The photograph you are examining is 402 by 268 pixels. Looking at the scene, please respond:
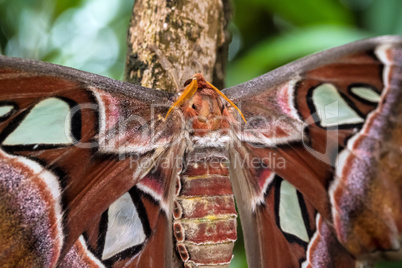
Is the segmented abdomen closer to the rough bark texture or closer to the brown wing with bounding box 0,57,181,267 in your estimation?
the brown wing with bounding box 0,57,181,267

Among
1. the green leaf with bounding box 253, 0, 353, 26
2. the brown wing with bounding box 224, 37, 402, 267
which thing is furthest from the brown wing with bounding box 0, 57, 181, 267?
the green leaf with bounding box 253, 0, 353, 26

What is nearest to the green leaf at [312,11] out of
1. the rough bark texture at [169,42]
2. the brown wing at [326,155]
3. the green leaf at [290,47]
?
the green leaf at [290,47]

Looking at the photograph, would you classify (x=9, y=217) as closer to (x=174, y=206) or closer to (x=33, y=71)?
(x=33, y=71)

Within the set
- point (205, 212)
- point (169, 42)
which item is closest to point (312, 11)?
point (169, 42)

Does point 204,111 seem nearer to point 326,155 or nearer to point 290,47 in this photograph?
point 326,155

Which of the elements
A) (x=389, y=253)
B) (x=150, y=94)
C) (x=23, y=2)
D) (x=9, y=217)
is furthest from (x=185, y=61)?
(x=23, y=2)

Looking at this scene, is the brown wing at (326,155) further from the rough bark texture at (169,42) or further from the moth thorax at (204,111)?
the rough bark texture at (169,42)
